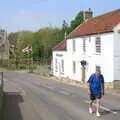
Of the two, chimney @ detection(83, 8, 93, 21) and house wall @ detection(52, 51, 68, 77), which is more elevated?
chimney @ detection(83, 8, 93, 21)

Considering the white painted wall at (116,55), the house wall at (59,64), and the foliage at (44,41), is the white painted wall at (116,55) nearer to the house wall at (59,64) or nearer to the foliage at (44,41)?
the house wall at (59,64)

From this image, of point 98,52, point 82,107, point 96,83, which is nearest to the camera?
point 96,83

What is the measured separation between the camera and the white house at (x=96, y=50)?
121 ft

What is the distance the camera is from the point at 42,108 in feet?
61.7

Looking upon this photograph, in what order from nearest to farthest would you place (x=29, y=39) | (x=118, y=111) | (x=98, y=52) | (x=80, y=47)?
(x=118, y=111) < (x=98, y=52) < (x=80, y=47) < (x=29, y=39)

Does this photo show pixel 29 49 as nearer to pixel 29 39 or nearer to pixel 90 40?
pixel 29 39

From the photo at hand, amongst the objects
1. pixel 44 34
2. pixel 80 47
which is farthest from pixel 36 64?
pixel 80 47

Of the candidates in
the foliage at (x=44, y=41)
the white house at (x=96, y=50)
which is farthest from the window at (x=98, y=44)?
the foliage at (x=44, y=41)

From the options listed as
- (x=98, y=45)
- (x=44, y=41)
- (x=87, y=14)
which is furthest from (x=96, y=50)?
(x=44, y=41)

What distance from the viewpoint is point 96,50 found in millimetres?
41062

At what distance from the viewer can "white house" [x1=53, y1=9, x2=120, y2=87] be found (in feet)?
121

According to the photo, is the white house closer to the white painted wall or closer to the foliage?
the white painted wall

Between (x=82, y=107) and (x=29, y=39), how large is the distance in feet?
369

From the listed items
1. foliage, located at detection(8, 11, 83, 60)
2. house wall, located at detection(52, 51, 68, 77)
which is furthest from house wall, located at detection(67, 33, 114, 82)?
foliage, located at detection(8, 11, 83, 60)
